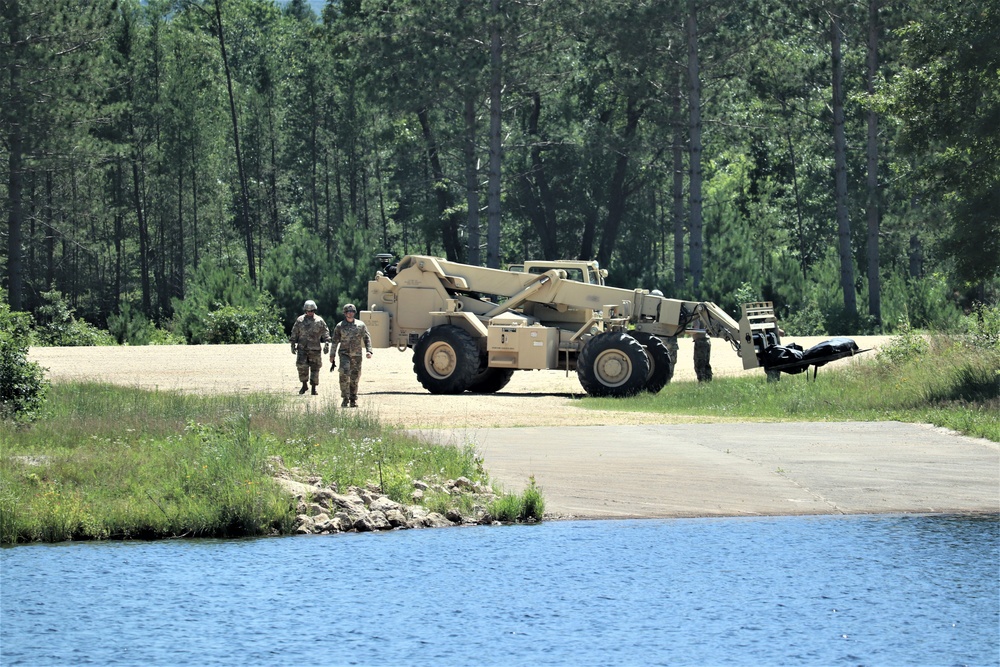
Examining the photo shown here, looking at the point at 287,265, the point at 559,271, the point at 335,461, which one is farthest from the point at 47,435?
the point at 287,265

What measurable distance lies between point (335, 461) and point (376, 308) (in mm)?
13374

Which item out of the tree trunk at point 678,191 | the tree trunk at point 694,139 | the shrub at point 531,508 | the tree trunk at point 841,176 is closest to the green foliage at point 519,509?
the shrub at point 531,508

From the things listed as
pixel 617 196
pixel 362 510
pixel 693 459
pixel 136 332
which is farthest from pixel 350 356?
pixel 617 196

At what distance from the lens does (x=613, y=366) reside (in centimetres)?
2772

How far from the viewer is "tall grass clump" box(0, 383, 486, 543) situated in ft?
50.1

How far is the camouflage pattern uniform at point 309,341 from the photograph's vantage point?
89.8 feet

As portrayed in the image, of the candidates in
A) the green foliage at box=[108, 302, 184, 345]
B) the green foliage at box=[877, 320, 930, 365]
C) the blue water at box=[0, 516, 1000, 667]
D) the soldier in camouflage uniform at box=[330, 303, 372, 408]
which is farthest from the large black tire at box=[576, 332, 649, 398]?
the green foliage at box=[108, 302, 184, 345]

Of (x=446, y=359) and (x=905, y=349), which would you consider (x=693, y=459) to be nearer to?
(x=446, y=359)

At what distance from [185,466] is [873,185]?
37.5 metres

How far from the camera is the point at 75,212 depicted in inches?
2454

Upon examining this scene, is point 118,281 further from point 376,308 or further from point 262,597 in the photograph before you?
point 262,597

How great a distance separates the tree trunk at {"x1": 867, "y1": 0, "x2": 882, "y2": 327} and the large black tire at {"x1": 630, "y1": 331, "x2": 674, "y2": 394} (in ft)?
76.9

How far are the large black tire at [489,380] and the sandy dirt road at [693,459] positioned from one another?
1.99 ft

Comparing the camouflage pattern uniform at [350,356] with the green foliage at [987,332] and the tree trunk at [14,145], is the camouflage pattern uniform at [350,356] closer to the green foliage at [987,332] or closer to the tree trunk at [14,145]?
the green foliage at [987,332]
